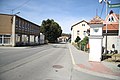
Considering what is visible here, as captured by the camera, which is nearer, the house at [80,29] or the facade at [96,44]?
the facade at [96,44]

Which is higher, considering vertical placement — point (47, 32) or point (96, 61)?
point (47, 32)

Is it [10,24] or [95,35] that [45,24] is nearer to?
[10,24]

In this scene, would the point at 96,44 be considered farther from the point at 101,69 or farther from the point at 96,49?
the point at 101,69

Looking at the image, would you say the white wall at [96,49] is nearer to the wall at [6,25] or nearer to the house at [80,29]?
the wall at [6,25]

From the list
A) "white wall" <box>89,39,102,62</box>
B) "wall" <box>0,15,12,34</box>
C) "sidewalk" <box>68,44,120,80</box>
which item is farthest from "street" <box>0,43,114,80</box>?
"wall" <box>0,15,12,34</box>

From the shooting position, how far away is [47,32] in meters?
70.9

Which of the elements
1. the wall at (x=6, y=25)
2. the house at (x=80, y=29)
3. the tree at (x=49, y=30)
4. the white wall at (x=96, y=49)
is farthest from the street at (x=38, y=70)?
the tree at (x=49, y=30)

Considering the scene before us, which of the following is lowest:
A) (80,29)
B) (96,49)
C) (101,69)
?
(101,69)

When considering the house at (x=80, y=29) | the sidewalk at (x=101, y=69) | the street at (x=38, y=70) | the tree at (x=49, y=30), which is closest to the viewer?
the street at (x=38, y=70)

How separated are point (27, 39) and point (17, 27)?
13293 millimetres

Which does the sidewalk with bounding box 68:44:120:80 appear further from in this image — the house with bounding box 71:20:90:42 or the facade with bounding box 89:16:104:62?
the house with bounding box 71:20:90:42

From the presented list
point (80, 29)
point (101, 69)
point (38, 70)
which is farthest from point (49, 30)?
point (38, 70)

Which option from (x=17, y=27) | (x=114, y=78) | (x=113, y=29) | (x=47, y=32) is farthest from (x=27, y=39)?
(x=114, y=78)

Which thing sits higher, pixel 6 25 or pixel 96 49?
pixel 6 25
